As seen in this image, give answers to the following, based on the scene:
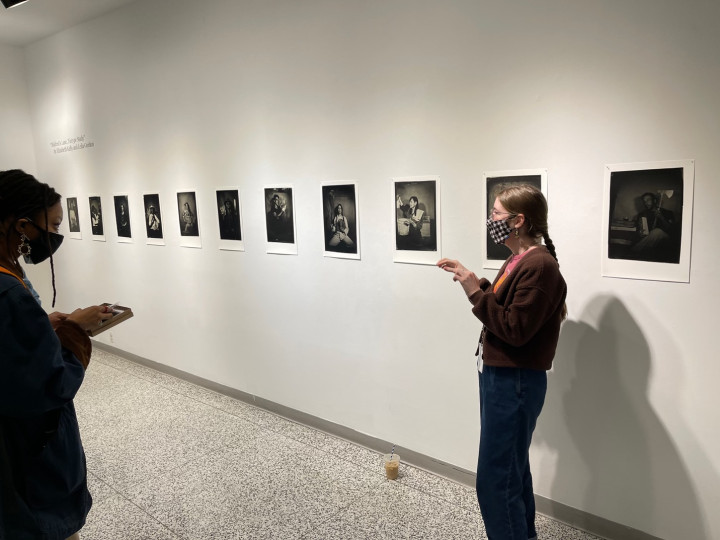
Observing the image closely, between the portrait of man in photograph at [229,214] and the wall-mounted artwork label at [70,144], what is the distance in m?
2.49

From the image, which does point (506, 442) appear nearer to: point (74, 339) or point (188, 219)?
point (74, 339)

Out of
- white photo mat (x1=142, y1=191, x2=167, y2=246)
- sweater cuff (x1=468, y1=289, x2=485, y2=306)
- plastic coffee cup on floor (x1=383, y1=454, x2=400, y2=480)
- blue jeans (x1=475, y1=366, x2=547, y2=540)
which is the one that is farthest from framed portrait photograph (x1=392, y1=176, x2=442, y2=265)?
white photo mat (x1=142, y1=191, x2=167, y2=246)

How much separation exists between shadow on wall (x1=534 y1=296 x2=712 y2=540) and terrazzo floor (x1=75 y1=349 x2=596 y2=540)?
0.36m

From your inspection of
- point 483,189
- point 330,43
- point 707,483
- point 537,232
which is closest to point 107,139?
point 330,43

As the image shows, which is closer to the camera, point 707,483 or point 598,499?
point 707,483

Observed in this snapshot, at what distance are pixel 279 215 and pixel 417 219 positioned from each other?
1.37 m

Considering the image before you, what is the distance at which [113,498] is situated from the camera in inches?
132

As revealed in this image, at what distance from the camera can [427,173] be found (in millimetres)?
3168

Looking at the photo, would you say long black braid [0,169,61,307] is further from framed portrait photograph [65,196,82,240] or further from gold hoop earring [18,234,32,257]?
framed portrait photograph [65,196,82,240]

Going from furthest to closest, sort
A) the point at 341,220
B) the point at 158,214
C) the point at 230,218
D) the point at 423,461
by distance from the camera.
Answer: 1. the point at 158,214
2. the point at 230,218
3. the point at 341,220
4. the point at 423,461

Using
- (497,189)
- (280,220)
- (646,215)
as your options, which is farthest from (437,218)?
(280,220)

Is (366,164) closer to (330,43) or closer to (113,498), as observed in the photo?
(330,43)

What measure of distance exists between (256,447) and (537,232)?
9.19 feet

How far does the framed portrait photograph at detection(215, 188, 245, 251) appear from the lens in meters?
4.47
